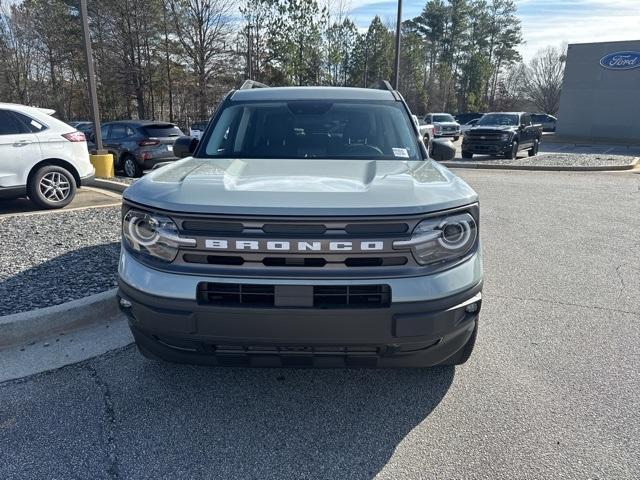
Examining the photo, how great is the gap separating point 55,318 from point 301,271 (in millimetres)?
2429

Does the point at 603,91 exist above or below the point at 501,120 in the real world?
above

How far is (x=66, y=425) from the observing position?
255 centimetres

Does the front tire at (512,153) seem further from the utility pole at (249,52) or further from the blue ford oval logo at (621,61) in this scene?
the utility pole at (249,52)

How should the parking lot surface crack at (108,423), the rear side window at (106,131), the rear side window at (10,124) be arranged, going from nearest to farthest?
the parking lot surface crack at (108,423)
the rear side window at (10,124)
the rear side window at (106,131)

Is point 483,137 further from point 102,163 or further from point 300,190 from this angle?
point 300,190

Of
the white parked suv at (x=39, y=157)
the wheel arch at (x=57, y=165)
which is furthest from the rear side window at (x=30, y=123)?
the wheel arch at (x=57, y=165)

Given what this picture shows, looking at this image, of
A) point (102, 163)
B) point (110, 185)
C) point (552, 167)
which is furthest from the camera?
point (552, 167)

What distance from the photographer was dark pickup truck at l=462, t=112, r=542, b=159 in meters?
18.1

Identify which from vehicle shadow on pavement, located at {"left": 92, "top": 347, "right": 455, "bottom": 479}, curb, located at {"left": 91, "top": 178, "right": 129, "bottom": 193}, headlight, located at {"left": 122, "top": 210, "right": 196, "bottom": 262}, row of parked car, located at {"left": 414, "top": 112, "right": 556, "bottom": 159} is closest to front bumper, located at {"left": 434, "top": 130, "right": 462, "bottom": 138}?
row of parked car, located at {"left": 414, "top": 112, "right": 556, "bottom": 159}

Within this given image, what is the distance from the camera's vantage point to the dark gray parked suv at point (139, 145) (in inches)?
468

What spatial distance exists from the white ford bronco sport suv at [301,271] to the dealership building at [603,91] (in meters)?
32.4

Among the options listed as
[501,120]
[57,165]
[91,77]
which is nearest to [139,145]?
[91,77]

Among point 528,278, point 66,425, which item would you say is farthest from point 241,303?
point 528,278

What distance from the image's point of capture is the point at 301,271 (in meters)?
2.17
